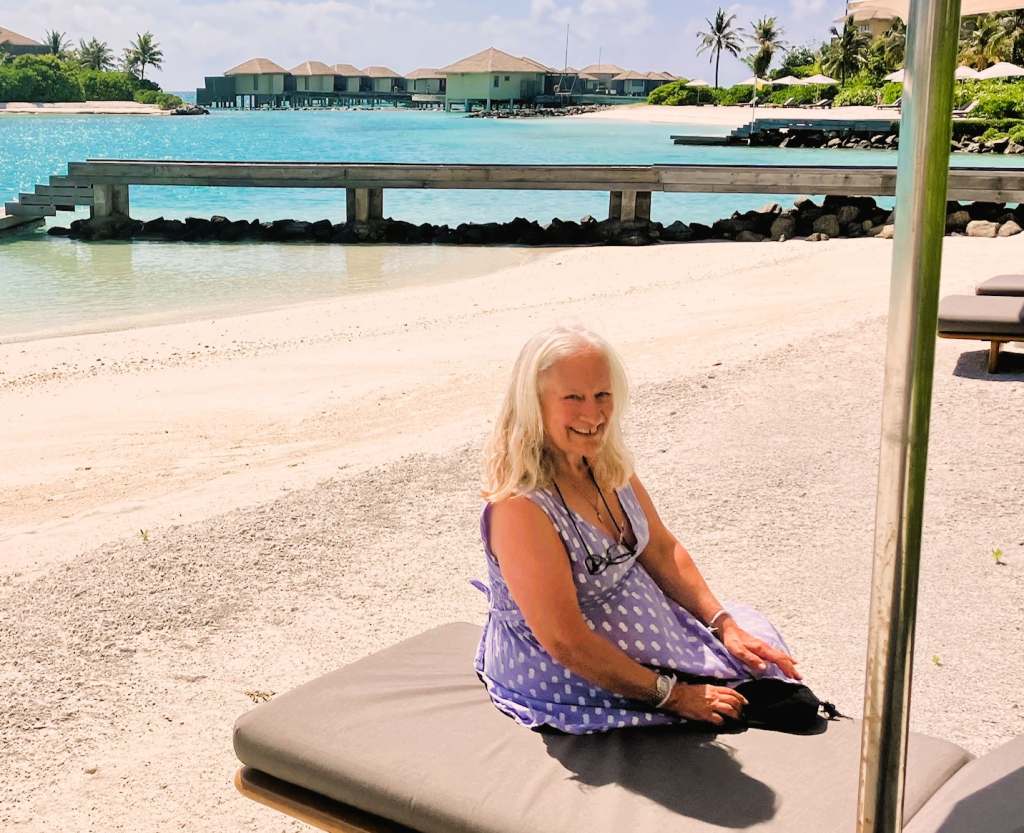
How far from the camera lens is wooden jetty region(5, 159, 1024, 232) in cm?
1906

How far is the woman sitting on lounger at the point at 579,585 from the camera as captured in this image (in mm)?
2666

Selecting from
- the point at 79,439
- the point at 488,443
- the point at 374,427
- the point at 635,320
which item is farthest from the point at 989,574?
the point at 635,320

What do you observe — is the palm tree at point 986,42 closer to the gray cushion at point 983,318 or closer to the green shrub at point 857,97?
the green shrub at point 857,97

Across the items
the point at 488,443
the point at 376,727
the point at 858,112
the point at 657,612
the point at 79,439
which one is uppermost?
the point at 858,112

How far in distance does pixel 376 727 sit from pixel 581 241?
60.5ft

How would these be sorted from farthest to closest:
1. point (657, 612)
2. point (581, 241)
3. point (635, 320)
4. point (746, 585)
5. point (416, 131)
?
1. point (416, 131)
2. point (581, 241)
3. point (635, 320)
4. point (746, 585)
5. point (657, 612)

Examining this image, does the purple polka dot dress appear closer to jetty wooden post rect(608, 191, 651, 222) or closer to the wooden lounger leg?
the wooden lounger leg

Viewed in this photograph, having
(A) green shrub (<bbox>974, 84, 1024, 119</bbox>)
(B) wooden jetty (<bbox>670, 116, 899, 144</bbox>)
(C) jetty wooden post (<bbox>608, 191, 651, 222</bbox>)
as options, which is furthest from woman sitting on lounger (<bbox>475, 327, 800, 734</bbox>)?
(A) green shrub (<bbox>974, 84, 1024, 119</bbox>)

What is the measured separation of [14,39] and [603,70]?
6615cm

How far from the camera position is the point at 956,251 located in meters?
15.2

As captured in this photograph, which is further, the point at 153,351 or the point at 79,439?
the point at 153,351

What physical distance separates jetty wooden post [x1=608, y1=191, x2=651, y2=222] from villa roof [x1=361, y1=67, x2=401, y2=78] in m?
138

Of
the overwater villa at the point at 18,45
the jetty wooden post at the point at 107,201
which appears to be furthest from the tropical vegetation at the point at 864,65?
the overwater villa at the point at 18,45

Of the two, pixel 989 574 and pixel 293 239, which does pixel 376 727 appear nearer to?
pixel 989 574
